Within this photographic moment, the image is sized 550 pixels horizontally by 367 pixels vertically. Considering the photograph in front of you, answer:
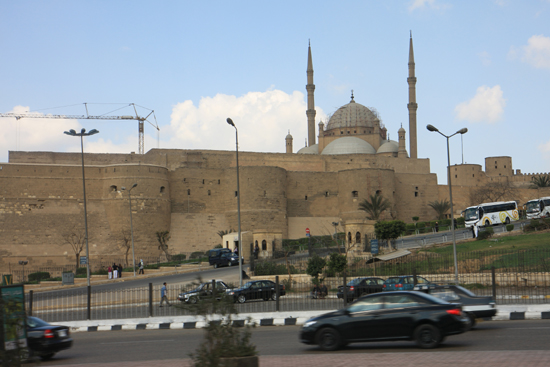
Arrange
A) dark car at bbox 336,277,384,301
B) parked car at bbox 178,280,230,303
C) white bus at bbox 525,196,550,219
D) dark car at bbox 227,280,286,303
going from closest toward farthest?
parked car at bbox 178,280,230,303 < dark car at bbox 336,277,384,301 < dark car at bbox 227,280,286,303 < white bus at bbox 525,196,550,219

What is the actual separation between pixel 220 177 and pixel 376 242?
2456cm

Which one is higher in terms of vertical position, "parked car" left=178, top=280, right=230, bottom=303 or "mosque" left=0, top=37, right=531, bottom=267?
"mosque" left=0, top=37, right=531, bottom=267

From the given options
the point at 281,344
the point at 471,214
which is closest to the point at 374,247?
the point at 471,214

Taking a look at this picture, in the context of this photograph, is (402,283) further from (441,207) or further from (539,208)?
(441,207)

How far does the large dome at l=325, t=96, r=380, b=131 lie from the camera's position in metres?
70.8

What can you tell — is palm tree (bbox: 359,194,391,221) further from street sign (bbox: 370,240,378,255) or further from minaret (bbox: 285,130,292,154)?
minaret (bbox: 285,130,292,154)

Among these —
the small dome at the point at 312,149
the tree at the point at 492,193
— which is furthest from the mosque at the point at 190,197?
the small dome at the point at 312,149

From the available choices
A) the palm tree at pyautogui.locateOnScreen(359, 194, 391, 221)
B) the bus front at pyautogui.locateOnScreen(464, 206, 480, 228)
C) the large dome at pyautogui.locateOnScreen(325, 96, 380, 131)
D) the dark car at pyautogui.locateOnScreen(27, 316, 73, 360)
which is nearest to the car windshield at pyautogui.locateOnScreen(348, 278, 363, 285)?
the dark car at pyautogui.locateOnScreen(27, 316, 73, 360)

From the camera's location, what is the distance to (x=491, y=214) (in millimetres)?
36969

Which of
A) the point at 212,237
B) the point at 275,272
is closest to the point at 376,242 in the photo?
the point at 275,272

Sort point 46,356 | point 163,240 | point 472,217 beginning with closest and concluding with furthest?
1. point 46,356
2. point 472,217
3. point 163,240

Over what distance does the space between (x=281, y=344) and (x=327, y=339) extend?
1191 millimetres

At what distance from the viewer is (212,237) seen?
46.8 m

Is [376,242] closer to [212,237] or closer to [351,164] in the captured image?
[212,237]
